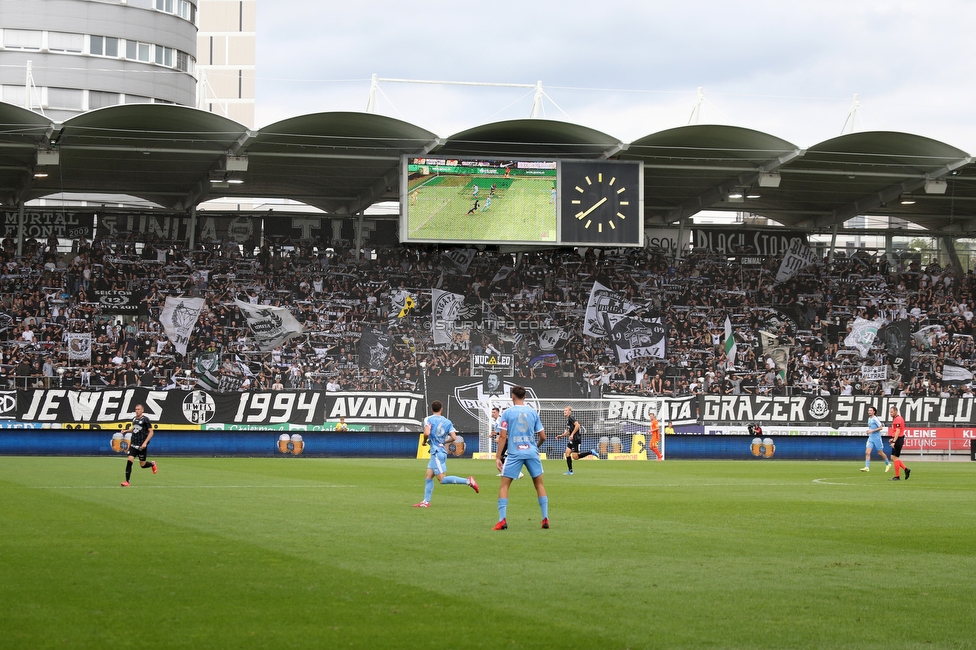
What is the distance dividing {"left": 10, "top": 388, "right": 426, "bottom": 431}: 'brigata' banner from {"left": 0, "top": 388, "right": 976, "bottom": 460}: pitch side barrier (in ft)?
0.12

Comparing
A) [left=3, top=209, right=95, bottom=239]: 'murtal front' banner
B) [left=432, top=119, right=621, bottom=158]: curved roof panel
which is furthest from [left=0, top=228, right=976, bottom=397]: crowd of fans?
[left=432, top=119, right=621, bottom=158]: curved roof panel

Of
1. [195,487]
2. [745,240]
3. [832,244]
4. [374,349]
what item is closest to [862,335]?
[832,244]

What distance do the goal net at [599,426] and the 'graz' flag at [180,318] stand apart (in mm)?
12530

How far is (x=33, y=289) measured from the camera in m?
45.4

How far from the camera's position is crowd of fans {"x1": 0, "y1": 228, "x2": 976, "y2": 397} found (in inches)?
1762

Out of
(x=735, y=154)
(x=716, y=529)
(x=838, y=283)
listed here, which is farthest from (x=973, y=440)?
(x=716, y=529)

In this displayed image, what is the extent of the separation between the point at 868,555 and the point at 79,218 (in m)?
43.8

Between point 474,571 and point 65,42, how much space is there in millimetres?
73347

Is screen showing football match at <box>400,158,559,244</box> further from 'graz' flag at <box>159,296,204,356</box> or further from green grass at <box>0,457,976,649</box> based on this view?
green grass at <box>0,457,976,649</box>

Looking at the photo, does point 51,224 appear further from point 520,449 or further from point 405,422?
point 520,449

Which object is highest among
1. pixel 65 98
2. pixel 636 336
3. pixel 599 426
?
pixel 65 98

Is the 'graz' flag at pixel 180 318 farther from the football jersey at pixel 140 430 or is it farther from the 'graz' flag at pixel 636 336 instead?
the football jersey at pixel 140 430

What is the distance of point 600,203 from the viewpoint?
1719 inches

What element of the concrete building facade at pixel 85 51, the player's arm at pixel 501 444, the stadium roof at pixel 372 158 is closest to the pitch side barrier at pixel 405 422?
the stadium roof at pixel 372 158
